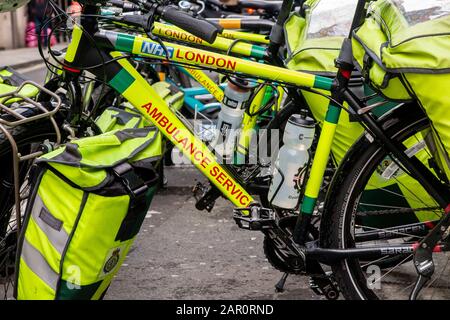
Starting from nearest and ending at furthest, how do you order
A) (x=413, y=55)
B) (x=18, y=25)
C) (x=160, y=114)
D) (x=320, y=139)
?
(x=413, y=55) → (x=320, y=139) → (x=160, y=114) → (x=18, y=25)

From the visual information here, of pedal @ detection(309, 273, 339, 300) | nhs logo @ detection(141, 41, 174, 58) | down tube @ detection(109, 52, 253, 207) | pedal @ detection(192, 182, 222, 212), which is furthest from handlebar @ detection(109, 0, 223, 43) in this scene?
pedal @ detection(309, 273, 339, 300)

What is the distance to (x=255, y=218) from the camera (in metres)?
3.19

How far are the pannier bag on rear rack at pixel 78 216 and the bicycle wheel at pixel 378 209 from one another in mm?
808

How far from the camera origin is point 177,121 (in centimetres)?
315

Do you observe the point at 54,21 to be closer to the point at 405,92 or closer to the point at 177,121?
the point at 177,121

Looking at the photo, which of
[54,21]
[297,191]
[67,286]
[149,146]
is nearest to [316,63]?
[297,191]

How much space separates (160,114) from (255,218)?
2.07ft

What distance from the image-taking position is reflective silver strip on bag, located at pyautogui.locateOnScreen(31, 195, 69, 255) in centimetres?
284

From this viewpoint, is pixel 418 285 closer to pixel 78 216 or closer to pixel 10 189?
pixel 78 216

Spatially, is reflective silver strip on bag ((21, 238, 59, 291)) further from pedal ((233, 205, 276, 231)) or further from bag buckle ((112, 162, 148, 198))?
pedal ((233, 205, 276, 231))

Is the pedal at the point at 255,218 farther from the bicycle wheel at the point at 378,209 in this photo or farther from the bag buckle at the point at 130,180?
the bag buckle at the point at 130,180

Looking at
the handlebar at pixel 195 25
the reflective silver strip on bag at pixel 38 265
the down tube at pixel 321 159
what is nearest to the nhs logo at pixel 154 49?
the handlebar at pixel 195 25

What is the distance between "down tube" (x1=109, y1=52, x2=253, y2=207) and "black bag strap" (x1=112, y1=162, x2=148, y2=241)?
31 centimetres

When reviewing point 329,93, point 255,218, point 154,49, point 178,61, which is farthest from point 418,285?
point 154,49
